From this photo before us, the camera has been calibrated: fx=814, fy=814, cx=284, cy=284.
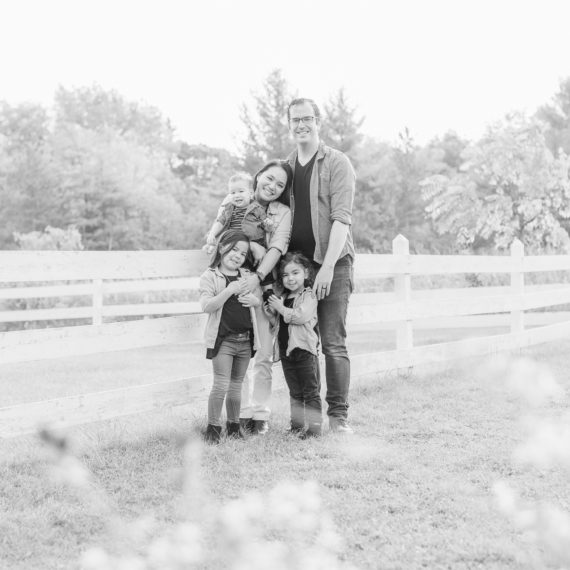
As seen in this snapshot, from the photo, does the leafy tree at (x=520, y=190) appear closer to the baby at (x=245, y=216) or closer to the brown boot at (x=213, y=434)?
the baby at (x=245, y=216)

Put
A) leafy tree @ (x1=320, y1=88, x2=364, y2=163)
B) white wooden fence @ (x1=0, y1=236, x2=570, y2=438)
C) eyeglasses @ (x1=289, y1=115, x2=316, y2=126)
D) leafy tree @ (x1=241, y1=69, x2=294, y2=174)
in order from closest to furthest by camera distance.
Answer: white wooden fence @ (x1=0, y1=236, x2=570, y2=438)
eyeglasses @ (x1=289, y1=115, x2=316, y2=126)
leafy tree @ (x1=241, y1=69, x2=294, y2=174)
leafy tree @ (x1=320, y1=88, x2=364, y2=163)

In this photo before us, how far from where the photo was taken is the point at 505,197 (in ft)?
84.2

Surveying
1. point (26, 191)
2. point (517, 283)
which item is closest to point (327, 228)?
point (517, 283)

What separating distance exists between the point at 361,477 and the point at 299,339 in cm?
110

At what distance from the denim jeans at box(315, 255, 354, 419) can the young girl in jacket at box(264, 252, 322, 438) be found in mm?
90

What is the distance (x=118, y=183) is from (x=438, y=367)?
3185cm

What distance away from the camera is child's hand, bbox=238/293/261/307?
4.70 m

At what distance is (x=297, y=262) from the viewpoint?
4973mm

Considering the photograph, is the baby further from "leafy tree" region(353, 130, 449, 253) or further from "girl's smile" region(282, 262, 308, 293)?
"leafy tree" region(353, 130, 449, 253)

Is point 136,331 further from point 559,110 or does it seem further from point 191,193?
point 559,110

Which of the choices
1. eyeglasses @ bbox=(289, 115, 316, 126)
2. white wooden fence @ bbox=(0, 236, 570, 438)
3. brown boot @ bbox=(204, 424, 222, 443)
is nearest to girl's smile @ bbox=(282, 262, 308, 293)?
white wooden fence @ bbox=(0, 236, 570, 438)

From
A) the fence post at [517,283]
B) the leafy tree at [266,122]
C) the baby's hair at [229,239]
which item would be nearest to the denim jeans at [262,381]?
the baby's hair at [229,239]

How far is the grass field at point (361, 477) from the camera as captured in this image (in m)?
3.16

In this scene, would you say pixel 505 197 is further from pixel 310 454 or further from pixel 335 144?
pixel 310 454
